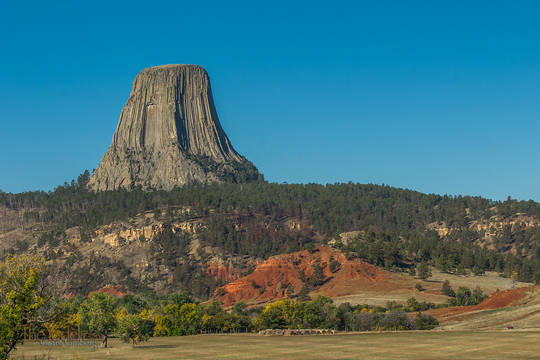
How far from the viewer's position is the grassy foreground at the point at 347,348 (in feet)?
228

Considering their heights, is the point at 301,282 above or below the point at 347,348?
above

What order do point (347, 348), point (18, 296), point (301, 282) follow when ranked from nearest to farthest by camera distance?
point (18, 296), point (347, 348), point (301, 282)

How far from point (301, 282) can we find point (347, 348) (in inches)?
4306

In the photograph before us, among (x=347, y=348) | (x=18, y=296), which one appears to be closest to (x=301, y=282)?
(x=347, y=348)

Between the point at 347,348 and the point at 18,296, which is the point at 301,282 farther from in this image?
the point at 18,296

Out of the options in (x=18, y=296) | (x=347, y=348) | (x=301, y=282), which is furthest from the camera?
(x=301, y=282)

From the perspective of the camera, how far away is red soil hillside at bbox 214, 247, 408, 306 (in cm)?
17888

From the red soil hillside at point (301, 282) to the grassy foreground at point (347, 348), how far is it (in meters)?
79.8

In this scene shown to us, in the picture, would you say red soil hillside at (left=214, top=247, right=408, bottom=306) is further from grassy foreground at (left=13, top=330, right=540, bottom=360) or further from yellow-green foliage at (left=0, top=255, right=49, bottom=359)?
yellow-green foliage at (left=0, top=255, right=49, bottom=359)

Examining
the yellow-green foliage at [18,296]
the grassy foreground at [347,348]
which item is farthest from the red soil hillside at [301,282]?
the yellow-green foliage at [18,296]

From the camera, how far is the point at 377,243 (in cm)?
19750

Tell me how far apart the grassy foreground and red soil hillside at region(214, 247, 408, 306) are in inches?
3140

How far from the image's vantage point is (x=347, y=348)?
80000 mm

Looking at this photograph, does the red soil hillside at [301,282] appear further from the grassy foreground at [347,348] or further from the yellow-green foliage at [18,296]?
the yellow-green foliage at [18,296]
